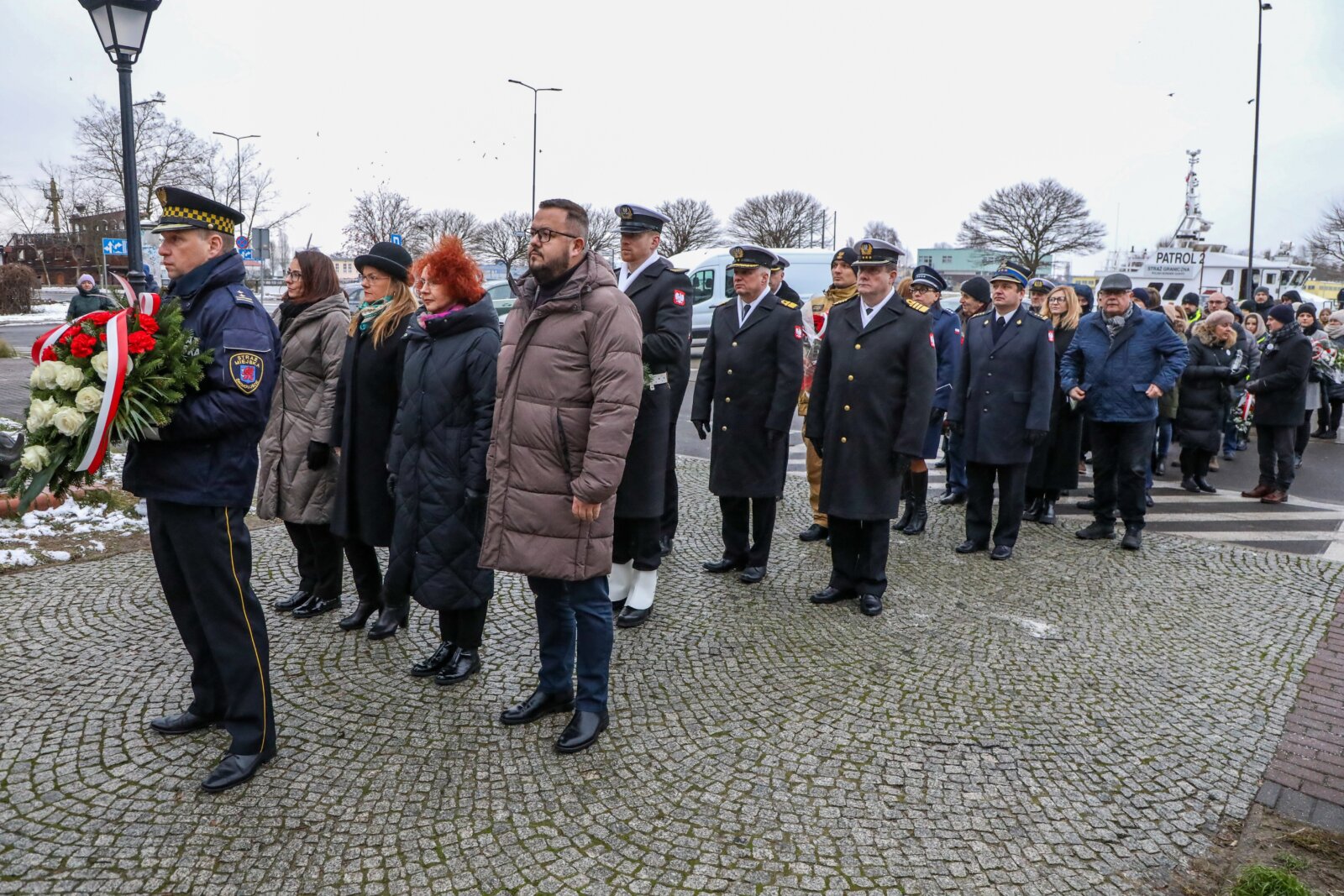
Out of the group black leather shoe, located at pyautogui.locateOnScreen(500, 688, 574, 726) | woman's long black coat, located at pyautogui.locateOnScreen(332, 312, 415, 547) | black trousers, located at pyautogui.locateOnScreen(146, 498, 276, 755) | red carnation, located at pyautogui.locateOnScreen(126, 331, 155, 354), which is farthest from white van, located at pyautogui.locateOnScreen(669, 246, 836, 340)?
red carnation, located at pyautogui.locateOnScreen(126, 331, 155, 354)

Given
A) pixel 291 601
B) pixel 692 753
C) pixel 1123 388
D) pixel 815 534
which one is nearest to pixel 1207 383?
pixel 1123 388

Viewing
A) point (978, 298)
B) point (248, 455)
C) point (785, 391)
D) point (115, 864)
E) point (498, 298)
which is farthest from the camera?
point (498, 298)

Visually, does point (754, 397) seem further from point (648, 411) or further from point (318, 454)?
point (318, 454)

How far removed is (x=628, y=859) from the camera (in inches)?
114

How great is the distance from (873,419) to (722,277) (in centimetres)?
1853

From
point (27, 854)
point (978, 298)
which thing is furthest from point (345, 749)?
point (978, 298)

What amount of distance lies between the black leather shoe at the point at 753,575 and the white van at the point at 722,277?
1730 cm

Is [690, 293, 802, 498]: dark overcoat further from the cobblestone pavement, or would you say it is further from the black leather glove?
the black leather glove

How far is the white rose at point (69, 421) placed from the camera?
9.77ft

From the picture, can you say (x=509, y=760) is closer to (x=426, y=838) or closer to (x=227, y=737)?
(x=426, y=838)

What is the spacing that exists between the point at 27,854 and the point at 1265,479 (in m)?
10.1

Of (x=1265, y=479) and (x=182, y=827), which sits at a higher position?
(x=1265, y=479)

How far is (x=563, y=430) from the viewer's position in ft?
11.4

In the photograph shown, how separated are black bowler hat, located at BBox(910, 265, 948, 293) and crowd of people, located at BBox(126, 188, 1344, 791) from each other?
3cm
